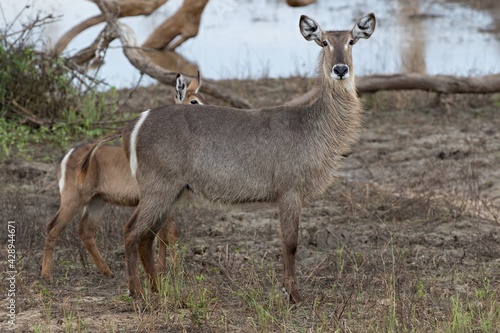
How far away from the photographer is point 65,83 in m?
10.0

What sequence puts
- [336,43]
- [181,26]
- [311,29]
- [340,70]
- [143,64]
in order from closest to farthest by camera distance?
[340,70], [336,43], [311,29], [143,64], [181,26]

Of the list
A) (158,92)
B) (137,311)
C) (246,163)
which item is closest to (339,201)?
(246,163)

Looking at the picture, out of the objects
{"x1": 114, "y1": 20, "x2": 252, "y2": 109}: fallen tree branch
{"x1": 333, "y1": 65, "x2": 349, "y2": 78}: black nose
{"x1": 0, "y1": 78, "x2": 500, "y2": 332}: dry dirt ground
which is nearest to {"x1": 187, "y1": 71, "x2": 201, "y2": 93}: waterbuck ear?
{"x1": 0, "y1": 78, "x2": 500, "y2": 332}: dry dirt ground

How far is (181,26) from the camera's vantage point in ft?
45.9

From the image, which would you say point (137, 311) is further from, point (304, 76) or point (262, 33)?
point (262, 33)

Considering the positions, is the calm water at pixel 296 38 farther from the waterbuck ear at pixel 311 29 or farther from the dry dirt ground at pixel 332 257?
the waterbuck ear at pixel 311 29

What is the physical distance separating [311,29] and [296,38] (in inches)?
447

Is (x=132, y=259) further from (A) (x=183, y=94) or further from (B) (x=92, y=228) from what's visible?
(A) (x=183, y=94)

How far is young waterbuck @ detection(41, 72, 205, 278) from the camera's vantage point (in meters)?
6.17

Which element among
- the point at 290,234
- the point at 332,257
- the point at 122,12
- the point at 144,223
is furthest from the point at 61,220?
the point at 122,12

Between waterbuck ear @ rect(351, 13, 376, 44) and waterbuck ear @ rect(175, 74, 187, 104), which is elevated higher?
waterbuck ear @ rect(351, 13, 376, 44)

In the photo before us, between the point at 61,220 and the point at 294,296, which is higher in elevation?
the point at 61,220

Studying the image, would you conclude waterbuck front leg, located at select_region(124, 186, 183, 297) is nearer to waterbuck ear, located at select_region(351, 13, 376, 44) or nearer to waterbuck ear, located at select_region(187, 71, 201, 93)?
waterbuck ear, located at select_region(351, 13, 376, 44)

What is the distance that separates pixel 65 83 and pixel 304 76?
3.40m
